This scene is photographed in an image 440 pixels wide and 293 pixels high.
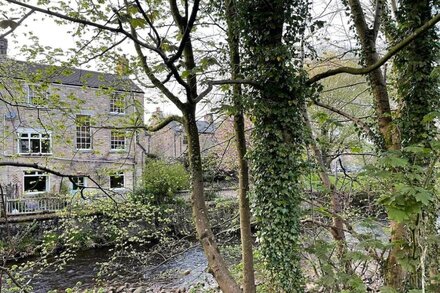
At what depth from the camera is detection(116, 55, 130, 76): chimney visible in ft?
13.0

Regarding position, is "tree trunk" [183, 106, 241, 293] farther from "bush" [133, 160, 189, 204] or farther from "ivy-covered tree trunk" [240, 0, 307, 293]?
"bush" [133, 160, 189, 204]

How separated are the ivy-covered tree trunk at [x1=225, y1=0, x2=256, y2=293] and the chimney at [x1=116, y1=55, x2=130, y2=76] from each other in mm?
1300

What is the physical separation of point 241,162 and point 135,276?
5724 millimetres

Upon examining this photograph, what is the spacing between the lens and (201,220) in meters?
3.46

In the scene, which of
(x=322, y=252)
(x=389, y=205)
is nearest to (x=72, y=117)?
(x=322, y=252)

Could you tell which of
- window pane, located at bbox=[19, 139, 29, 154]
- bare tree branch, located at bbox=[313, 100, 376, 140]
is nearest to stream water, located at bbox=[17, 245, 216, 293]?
bare tree branch, located at bbox=[313, 100, 376, 140]

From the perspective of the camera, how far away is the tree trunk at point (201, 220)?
333cm

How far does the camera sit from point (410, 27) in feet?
11.5

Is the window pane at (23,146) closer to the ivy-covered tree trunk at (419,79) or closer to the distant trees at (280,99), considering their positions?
the distant trees at (280,99)

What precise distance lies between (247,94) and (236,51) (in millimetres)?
612

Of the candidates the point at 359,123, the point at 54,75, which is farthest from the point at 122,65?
the point at 359,123

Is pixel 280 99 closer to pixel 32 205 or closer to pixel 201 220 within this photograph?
pixel 201 220

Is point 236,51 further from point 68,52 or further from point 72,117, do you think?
point 72,117

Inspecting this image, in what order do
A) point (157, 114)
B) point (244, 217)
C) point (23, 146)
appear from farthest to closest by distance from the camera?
point (23, 146) < point (157, 114) < point (244, 217)
